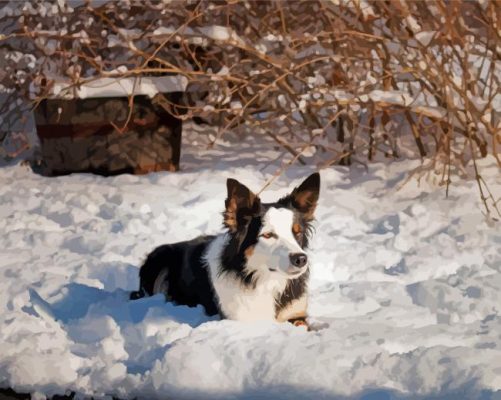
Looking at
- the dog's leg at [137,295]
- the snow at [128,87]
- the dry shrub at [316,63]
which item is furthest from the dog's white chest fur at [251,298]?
the snow at [128,87]

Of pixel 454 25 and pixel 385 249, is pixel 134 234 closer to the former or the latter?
pixel 385 249

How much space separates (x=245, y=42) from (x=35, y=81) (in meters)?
2.09

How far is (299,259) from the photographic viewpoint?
4121mm

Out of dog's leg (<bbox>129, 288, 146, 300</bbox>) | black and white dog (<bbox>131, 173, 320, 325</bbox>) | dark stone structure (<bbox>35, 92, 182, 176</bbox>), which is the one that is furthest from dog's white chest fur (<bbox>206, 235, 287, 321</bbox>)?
dark stone structure (<bbox>35, 92, 182, 176</bbox>)

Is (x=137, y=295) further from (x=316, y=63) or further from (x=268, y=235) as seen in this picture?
(x=316, y=63)

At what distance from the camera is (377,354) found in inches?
153

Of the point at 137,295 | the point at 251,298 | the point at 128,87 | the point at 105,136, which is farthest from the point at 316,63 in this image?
the point at 251,298

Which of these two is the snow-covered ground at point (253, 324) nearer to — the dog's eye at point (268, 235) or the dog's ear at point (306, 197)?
the dog's eye at point (268, 235)

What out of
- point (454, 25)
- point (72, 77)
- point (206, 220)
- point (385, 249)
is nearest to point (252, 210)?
point (385, 249)

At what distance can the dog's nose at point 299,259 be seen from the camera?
4121 mm

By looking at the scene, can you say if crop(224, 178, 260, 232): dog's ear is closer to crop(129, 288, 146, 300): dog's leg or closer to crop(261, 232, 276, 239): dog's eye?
crop(261, 232, 276, 239): dog's eye

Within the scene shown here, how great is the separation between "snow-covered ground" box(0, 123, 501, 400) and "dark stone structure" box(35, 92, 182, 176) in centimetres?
24

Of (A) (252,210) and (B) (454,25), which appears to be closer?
(A) (252,210)

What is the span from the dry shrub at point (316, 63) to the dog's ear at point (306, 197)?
55.8 inches
